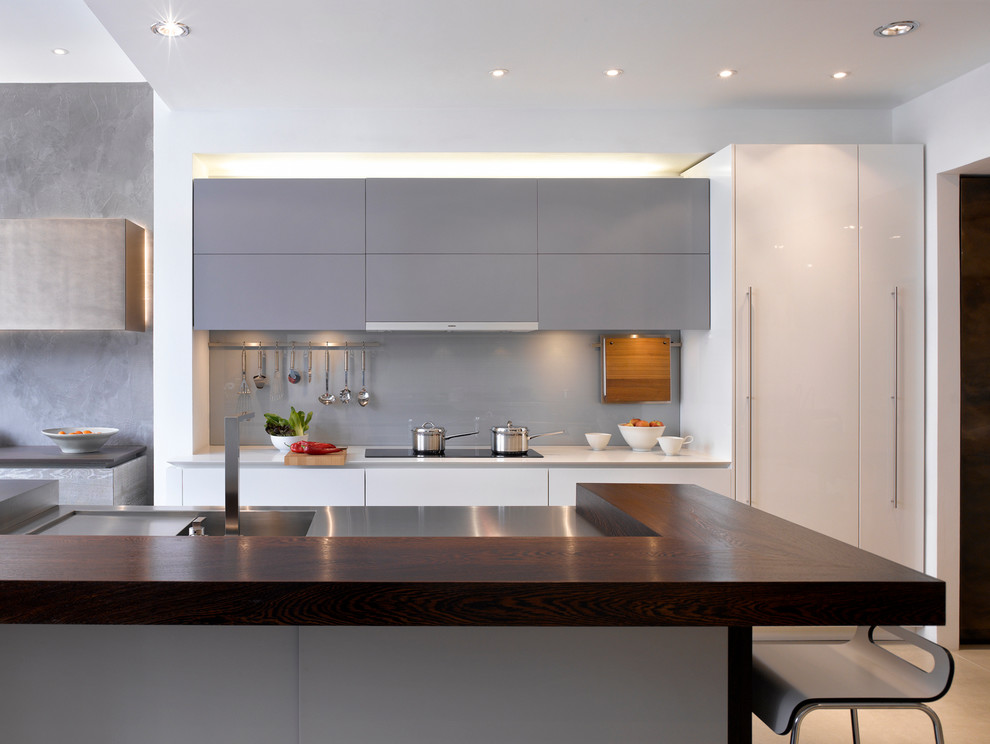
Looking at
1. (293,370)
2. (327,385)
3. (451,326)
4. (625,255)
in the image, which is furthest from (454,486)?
(625,255)

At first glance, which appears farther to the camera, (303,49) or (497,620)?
(303,49)

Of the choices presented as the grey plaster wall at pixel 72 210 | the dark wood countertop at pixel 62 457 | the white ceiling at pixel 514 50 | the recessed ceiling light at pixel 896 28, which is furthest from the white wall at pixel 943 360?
the grey plaster wall at pixel 72 210

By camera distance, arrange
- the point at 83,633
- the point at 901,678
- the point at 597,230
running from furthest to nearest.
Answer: the point at 597,230 → the point at 901,678 → the point at 83,633

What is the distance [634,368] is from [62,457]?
9.81ft

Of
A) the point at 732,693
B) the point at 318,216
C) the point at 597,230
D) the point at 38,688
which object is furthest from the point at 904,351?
the point at 38,688

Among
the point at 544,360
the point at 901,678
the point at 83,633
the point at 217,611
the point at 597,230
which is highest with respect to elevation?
the point at 597,230

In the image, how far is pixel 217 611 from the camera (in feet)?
3.55

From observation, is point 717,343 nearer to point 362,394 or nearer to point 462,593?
point 362,394

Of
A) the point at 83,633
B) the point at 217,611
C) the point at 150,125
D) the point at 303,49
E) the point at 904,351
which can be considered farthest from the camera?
the point at 150,125

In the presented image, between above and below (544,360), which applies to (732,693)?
below

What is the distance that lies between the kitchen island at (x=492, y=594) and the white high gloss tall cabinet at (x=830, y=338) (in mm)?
1998

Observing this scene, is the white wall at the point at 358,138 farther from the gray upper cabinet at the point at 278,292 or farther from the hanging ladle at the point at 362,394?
the hanging ladle at the point at 362,394

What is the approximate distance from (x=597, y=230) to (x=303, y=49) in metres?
1.61

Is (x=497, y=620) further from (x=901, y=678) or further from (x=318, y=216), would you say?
(x=318, y=216)
